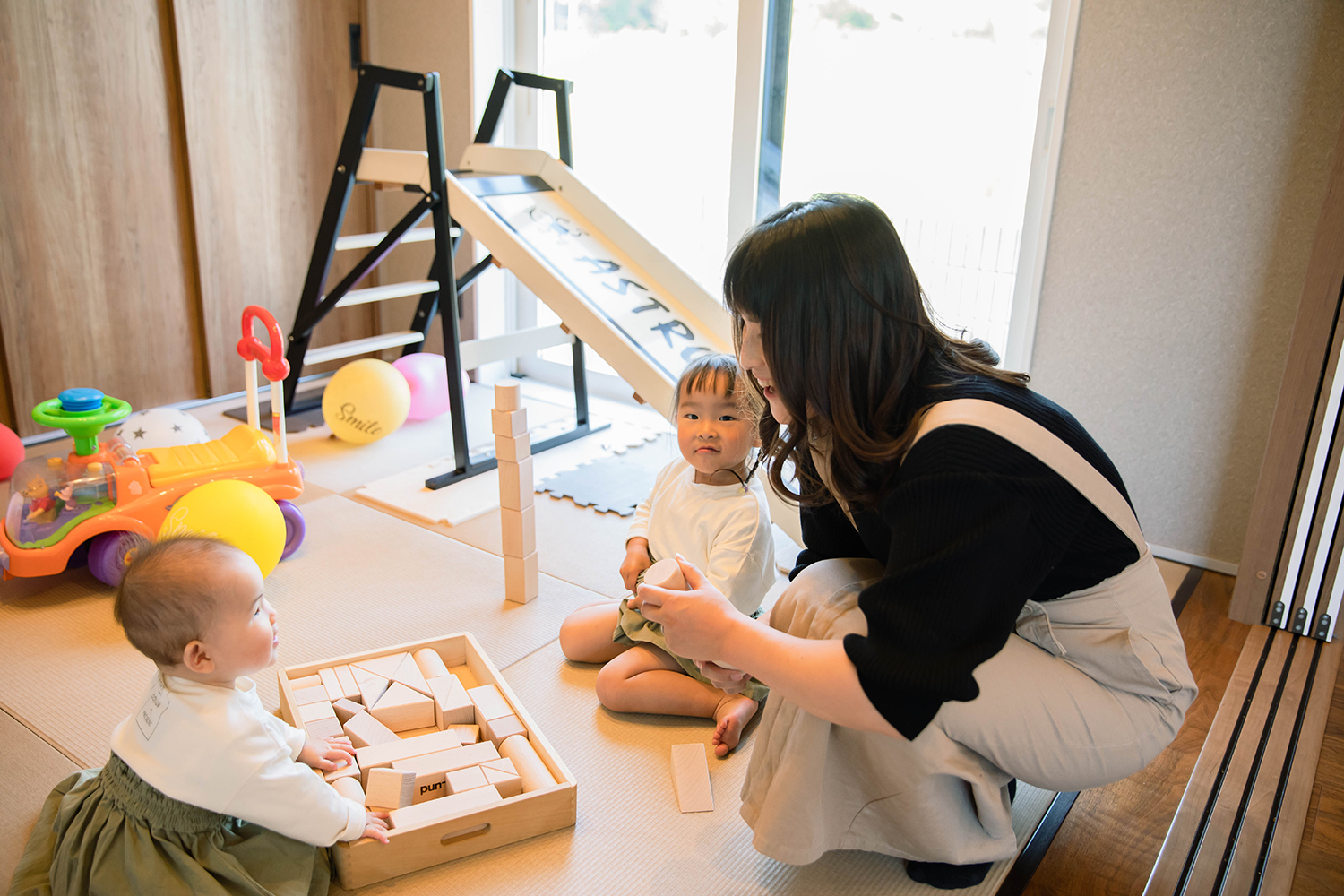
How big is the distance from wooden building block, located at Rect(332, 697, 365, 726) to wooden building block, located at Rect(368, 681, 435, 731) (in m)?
0.02

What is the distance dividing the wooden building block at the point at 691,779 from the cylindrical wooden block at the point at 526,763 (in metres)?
0.19

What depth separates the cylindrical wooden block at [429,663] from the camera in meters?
1.59

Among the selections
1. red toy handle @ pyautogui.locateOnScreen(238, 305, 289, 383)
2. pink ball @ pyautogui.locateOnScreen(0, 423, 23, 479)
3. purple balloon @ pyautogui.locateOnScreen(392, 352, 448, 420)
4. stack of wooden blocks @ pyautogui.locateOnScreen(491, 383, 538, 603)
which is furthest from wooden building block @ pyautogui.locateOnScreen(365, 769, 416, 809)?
purple balloon @ pyautogui.locateOnScreen(392, 352, 448, 420)

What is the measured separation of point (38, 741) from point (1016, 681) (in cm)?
143

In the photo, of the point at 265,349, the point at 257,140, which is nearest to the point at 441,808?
the point at 265,349

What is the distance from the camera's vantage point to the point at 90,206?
2.85 meters

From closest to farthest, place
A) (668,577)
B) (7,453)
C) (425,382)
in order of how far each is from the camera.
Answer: (668,577), (7,453), (425,382)

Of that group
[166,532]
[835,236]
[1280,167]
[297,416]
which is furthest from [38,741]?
[1280,167]

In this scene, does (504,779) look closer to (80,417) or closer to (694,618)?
(694,618)

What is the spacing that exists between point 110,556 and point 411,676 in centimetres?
81

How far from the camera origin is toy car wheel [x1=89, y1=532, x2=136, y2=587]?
1927mm

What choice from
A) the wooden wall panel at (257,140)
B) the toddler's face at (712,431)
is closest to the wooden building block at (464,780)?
the toddler's face at (712,431)

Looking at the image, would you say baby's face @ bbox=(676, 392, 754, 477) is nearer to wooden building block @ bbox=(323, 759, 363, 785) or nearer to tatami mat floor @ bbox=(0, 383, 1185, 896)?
tatami mat floor @ bbox=(0, 383, 1185, 896)

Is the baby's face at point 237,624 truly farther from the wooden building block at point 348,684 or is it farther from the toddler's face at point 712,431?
the toddler's face at point 712,431
